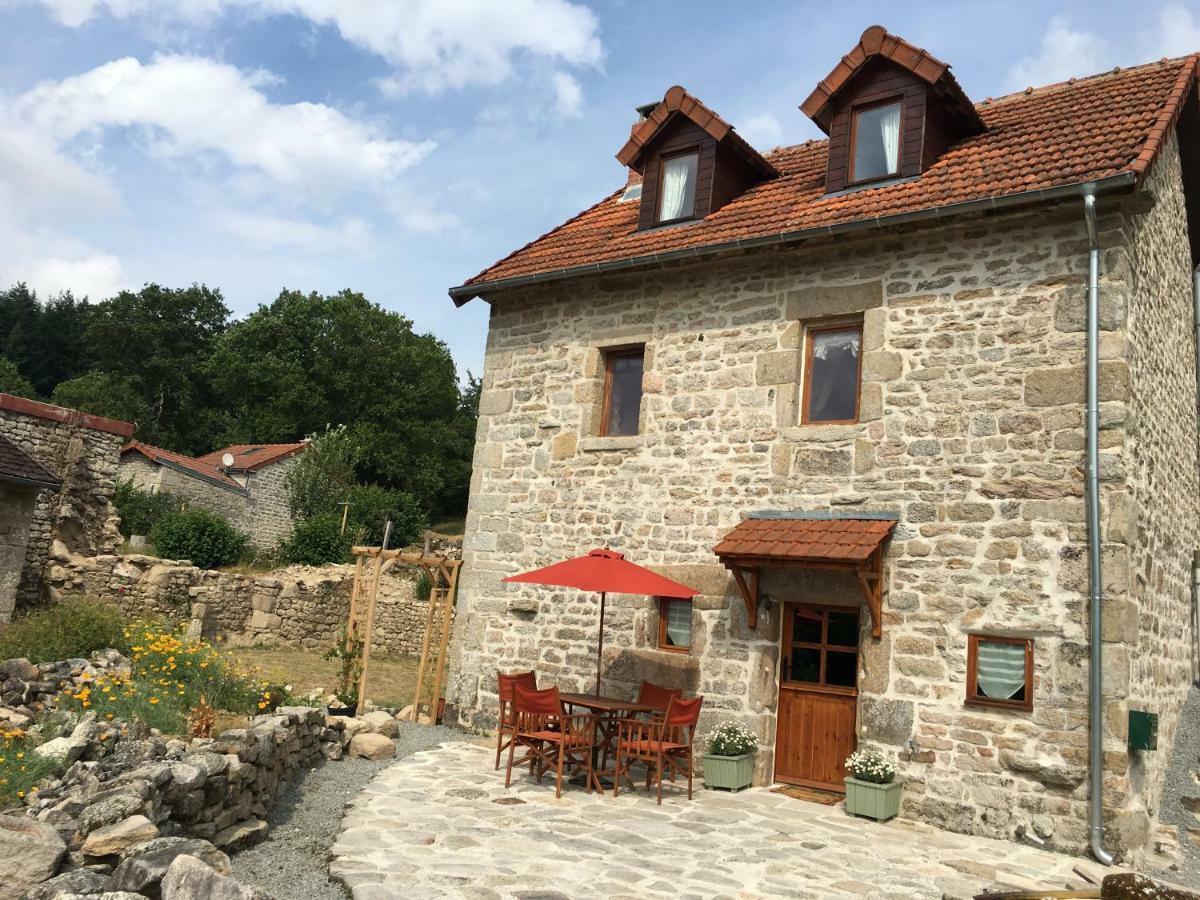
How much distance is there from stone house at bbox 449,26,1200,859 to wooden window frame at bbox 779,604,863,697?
0.10 ft

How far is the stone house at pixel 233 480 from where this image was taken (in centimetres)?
2528

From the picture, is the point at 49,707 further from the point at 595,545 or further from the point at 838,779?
the point at 838,779

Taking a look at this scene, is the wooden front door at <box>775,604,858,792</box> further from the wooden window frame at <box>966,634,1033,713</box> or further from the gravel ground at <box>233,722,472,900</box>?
the gravel ground at <box>233,722,472,900</box>

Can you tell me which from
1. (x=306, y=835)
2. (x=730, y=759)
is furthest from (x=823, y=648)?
(x=306, y=835)

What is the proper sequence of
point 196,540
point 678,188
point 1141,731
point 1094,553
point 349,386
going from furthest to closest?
point 349,386 → point 196,540 → point 678,188 → point 1094,553 → point 1141,731

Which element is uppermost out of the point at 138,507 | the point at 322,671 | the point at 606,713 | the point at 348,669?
the point at 138,507

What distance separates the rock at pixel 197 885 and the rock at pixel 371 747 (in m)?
4.59

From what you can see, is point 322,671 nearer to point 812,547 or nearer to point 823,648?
point 823,648

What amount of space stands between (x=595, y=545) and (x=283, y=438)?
32120mm

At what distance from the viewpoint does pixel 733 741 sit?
26.1 feet

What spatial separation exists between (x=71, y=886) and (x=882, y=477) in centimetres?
653

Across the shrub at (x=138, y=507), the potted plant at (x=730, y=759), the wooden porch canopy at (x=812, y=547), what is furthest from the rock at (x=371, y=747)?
the shrub at (x=138, y=507)

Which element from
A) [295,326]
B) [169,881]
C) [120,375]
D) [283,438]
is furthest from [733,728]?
[120,375]

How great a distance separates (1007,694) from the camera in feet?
23.0
